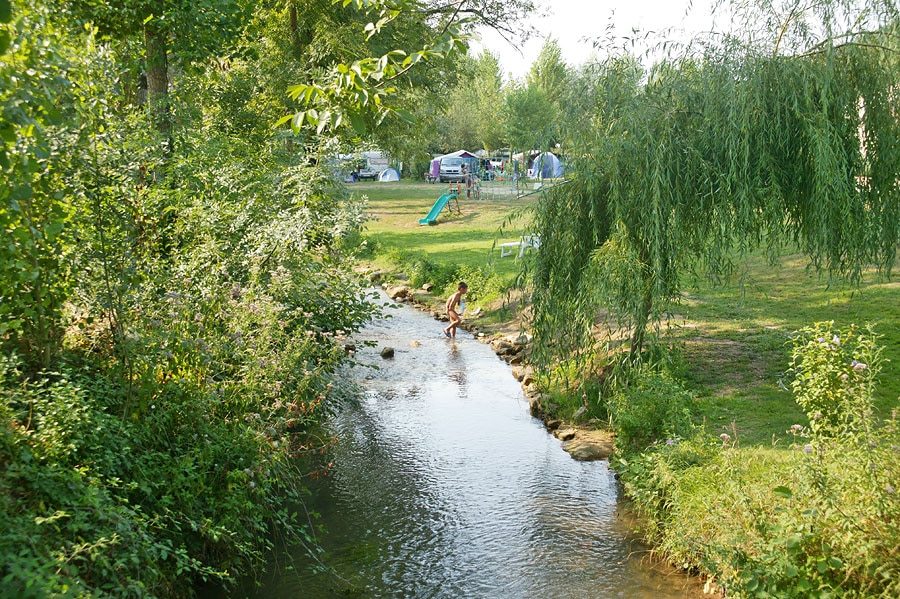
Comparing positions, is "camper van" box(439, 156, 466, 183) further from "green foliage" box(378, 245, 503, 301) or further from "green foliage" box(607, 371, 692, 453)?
"green foliage" box(607, 371, 692, 453)

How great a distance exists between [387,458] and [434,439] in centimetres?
93

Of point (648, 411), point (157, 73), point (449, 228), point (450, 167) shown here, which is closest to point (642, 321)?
point (648, 411)

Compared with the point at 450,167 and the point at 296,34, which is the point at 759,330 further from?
the point at 450,167

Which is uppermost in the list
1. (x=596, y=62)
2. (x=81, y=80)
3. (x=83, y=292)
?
→ (x=596, y=62)

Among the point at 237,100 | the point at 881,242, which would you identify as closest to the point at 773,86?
the point at 881,242

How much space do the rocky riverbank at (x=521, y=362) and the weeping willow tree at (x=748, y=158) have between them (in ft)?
4.47

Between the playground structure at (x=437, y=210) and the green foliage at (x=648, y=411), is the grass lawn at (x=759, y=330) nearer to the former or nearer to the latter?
the green foliage at (x=648, y=411)

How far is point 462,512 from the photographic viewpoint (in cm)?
832

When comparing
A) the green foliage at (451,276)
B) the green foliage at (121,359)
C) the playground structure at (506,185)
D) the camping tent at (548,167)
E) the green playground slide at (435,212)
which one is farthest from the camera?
the green playground slide at (435,212)

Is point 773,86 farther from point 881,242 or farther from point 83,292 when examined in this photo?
point 83,292

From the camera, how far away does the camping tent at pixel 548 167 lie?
1012 centimetres

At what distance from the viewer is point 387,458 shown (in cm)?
981

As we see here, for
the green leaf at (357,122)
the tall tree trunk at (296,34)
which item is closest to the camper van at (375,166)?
the tall tree trunk at (296,34)

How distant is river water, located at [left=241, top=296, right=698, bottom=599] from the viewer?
22.5ft
